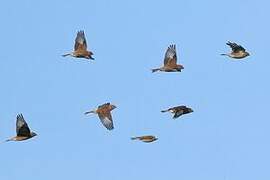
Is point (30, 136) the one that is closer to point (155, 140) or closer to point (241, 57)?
point (155, 140)

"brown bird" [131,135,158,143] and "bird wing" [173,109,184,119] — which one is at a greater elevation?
"bird wing" [173,109,184,119]

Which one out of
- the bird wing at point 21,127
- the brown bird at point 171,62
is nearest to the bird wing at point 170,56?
the brown bird at point 171,62

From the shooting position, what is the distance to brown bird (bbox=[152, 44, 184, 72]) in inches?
2985

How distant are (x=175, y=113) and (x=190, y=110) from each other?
164 cm

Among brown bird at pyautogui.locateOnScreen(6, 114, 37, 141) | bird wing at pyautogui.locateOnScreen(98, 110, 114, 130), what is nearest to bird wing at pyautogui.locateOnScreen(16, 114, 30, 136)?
brown bird at pyautogui.locateOnScreen(6, 114, 37, 141)

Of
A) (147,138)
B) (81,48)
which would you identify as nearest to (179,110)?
(147,138)

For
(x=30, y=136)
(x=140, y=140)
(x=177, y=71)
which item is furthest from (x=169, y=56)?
(x=30, y=136)

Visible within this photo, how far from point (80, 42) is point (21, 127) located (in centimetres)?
765

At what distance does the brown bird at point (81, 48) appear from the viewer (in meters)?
74.3

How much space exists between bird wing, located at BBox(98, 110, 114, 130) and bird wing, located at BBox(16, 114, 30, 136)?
531 centimetres

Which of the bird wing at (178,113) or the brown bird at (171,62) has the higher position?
the brown bird at (171,62)

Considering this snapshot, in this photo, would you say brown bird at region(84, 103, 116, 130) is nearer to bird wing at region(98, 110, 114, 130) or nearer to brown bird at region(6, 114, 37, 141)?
bird wing at region(98, 110, 114, 130)

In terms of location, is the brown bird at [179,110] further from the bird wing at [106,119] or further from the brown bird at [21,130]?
the brown bird at [21,130]

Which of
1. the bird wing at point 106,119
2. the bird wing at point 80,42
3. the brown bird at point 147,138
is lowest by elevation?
the brown bird at point 147,138
